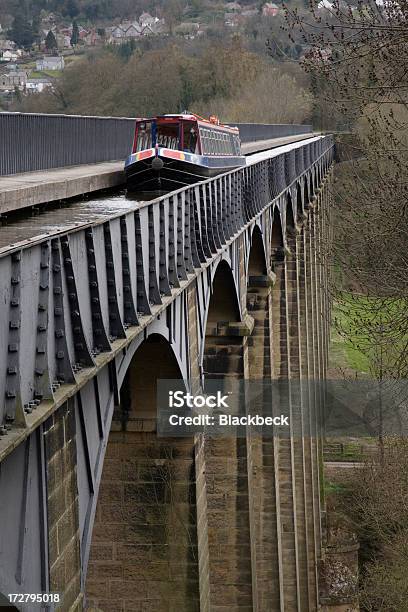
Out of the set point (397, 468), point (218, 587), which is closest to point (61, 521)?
point (218, 587)

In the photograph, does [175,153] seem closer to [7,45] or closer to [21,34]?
[7,45]

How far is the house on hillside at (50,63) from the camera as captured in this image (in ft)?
492

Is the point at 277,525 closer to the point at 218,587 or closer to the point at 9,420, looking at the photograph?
the point at 218,587

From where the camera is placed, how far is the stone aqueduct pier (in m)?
5.60

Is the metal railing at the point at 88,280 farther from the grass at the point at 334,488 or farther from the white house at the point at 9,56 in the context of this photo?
the white house at the point at 9,56

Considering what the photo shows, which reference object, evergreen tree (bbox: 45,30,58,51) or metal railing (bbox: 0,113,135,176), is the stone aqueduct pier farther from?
evergreen tree (bbox: 45,30,58,51)

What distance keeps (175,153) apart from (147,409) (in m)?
7.90

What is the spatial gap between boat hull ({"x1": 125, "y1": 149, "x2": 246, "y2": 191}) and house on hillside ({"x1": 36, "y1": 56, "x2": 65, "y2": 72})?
13172 cm

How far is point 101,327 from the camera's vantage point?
6.93m

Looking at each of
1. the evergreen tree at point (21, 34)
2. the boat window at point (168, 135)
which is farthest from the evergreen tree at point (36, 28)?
the boat window at point (168, 135)

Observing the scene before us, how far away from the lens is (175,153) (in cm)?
1998

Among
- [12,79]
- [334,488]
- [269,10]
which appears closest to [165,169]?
[334,488]

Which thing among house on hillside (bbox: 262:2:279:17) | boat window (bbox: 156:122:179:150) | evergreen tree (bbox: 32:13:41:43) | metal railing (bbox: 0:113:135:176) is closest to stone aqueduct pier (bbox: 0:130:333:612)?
boat window (bbox: 156:122:179:150)

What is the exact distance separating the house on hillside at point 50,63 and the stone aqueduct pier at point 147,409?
12394cm
